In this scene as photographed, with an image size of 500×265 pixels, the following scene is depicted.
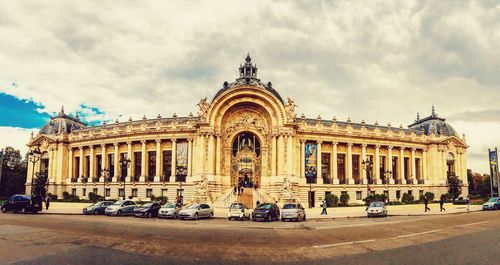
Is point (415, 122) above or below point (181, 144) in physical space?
above

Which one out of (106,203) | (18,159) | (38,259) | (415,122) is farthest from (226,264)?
(18,159)

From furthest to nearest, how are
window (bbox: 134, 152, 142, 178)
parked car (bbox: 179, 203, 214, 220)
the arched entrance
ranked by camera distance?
1. window (bbox: 134, 152, 142, 178)
2. the arched entrance
3. parked car (bbox: 179, 203, 214, 220)

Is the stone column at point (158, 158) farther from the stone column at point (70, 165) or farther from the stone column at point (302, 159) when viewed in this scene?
the stone column at point (302, 159)

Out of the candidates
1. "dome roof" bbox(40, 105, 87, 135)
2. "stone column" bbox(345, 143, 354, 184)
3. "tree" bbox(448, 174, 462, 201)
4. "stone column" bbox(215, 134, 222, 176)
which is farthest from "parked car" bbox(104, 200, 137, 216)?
"tree" bbox(448, 174, 462, 201)

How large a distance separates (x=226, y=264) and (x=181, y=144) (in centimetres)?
4749

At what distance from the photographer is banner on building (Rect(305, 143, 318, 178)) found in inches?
2194

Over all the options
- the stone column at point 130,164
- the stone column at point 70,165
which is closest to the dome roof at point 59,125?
the stone column at point 70,165

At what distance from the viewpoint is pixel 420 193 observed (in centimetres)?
6531

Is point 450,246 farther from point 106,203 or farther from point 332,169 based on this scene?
point 332,169

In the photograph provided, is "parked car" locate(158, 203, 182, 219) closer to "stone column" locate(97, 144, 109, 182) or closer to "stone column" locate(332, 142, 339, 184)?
"stone column" locate(332, 142, 339, 184)

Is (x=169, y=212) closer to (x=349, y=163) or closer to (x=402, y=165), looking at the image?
(x=349, y=163)

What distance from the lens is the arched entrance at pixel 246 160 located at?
55844 mm

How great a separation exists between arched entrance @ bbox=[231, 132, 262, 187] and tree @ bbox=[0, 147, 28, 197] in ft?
150

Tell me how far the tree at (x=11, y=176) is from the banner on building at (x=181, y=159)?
1443 inches
